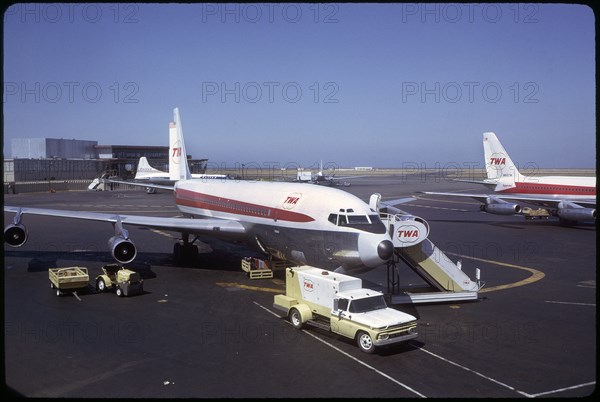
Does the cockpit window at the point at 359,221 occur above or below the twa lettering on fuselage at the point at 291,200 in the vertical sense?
below

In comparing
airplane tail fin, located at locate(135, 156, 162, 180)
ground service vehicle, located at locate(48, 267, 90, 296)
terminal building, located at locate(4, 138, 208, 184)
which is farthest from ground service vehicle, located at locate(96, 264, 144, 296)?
terminal building, located at locate(4, 138, 208, 184)

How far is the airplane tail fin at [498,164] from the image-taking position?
55.3m

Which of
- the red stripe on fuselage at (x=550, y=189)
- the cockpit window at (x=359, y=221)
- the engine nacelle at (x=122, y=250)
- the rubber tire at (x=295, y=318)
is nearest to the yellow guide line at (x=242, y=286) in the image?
the engine nacelle at (x=122, y=250)

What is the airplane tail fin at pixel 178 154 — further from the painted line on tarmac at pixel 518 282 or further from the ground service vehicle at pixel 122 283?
the painted line on tarmac at pixel 518 282

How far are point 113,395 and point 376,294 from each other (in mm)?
10122

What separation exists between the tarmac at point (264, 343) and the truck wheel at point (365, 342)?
29 centimetres

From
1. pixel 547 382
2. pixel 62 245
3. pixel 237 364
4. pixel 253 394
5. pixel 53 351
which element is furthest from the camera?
pixel 62 245

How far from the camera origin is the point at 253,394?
1402cm

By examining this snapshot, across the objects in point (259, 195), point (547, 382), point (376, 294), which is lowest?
point (547, 382)

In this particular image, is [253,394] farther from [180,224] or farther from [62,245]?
[62,245]

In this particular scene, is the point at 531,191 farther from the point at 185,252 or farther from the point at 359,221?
the point at 185,252

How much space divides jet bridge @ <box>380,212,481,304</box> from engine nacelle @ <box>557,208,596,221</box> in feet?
94.0

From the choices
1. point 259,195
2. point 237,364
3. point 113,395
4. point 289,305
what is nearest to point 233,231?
point 259,195

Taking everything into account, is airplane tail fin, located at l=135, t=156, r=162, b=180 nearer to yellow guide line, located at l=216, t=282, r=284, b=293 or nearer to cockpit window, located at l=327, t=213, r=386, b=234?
yellow guide line, located at l=216, t=282, r=284, b=293
